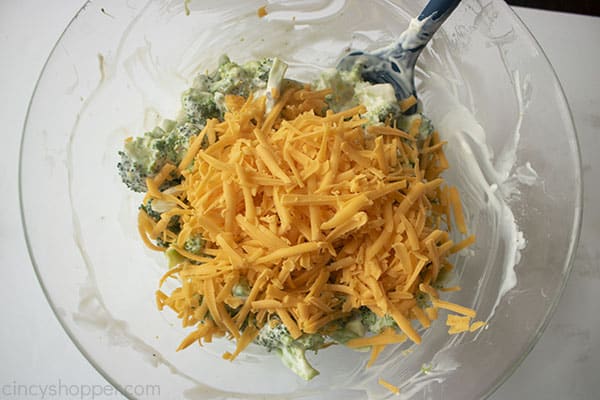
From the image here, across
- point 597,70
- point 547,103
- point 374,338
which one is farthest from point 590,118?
point 374,338

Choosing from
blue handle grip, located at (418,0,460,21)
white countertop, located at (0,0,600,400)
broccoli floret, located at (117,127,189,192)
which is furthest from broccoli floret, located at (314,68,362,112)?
white countertop, located at (0,0,600,400)

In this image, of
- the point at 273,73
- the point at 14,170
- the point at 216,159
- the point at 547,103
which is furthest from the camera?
the point at 14,170

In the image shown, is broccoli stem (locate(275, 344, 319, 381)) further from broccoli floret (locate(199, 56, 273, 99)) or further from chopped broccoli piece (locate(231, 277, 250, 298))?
broccoli floret (locate(199, 56, 273, 99))

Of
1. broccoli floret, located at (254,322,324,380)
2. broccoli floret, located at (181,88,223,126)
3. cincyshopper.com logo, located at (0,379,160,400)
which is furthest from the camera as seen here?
cincyshopper.com logo, located at (0,379,160,400)

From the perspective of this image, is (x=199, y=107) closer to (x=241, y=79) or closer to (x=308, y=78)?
(x=241, y=79)

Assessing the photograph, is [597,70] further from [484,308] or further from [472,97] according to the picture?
[484,308]

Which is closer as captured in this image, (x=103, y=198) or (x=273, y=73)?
(x=273, y=73)
